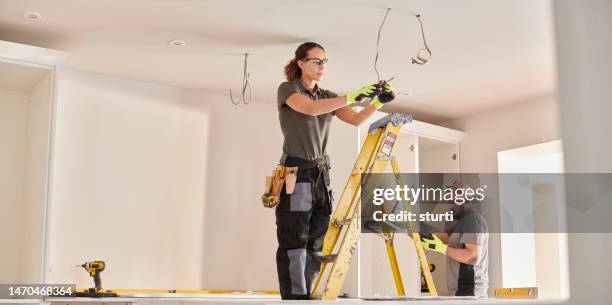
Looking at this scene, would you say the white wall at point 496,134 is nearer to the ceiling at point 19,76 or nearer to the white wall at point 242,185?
the white wall at point 242,185

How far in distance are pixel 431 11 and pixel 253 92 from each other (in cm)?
189

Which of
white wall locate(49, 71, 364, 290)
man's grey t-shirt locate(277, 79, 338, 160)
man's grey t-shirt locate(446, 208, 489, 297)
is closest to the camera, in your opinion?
man's grey t-shirt locate(277, 79, 338, 160)

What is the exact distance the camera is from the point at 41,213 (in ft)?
12.6

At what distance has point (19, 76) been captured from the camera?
407 cm

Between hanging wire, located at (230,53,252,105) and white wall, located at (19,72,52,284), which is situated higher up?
hanging wire, located at (230,53,252,105)

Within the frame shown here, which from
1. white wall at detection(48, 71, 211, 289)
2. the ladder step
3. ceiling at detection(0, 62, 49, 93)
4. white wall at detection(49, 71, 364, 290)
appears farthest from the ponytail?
white wall at detection(48, 71, 211, 289)

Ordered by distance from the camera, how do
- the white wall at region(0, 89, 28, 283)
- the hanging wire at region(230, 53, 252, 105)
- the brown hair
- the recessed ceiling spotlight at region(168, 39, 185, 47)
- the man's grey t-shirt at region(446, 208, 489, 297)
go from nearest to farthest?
the brown hair < the man's grey t-shirt at region(446, 208, 489, 297) < the recessed ceiling spotlight at region(168, 39, 185, 47) < the white wall at region(0, 89, 28, 283) < the hanging wire at region(230, 53, 252, 105)

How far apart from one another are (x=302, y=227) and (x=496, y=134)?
3447mm

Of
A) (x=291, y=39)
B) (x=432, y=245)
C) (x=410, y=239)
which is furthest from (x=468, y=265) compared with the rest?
(x=291, y=39)

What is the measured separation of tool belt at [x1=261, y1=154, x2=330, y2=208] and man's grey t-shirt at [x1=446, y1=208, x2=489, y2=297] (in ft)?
4.31

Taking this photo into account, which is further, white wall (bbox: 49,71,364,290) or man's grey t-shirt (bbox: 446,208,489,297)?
white wall (bbox: 49,71,364,290)

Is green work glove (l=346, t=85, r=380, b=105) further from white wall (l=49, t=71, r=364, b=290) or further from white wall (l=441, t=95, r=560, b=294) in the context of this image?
white wall (l=441, t=95, r=560, b=294)

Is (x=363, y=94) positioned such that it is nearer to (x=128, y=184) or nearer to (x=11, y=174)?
(x=128, y=184)

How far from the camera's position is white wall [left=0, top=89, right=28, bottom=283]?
4312mm
